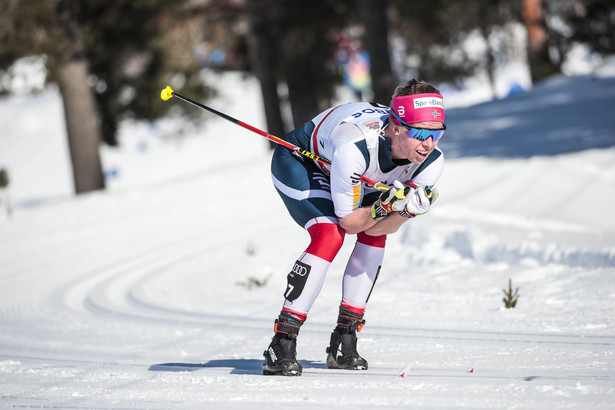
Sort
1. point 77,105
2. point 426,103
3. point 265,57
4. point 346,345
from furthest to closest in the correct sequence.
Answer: point 265,57 < point 77,105 < point 346,345 < point 426,103

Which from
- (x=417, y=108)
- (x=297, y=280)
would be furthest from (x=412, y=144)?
(x=297, y=280)

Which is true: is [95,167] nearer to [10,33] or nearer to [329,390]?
[10,33]

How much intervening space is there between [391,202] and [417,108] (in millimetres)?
509

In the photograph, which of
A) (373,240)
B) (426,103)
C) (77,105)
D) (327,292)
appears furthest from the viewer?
(77,105)

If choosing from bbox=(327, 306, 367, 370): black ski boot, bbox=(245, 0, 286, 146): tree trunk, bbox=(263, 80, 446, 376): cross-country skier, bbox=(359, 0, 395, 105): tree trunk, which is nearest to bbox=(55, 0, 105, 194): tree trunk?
bbox=(245, 0, 286, 146): tree trunk

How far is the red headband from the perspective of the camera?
4148 millimetres

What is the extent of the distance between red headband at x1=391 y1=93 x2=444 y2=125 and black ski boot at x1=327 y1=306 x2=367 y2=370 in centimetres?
117

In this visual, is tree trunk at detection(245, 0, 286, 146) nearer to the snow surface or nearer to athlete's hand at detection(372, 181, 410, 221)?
the snow surface

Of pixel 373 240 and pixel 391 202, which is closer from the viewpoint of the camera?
pixel 391 202

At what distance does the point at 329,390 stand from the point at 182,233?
7270 millimetres

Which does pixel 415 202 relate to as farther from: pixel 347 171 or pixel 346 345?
pixel 346 345

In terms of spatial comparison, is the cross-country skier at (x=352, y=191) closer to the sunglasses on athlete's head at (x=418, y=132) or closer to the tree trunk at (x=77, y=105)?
the sunglasses on athlete's head at (x=418, y=132)

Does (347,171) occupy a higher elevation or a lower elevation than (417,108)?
lower

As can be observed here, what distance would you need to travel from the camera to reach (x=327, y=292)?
7180 millimetres
